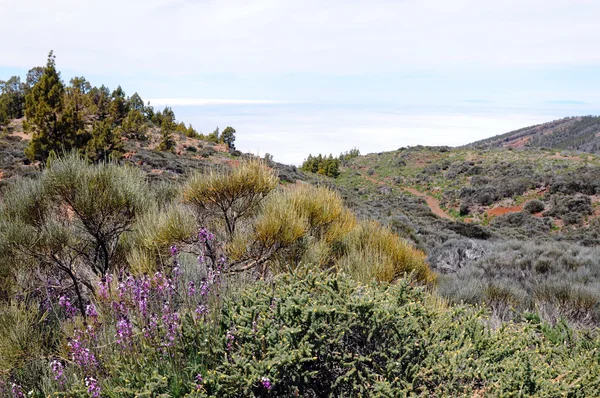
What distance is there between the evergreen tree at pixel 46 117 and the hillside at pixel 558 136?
110 meters

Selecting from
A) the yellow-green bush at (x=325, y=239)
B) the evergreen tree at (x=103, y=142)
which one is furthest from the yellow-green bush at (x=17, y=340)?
the evergreen tree at (x=103, y=142)

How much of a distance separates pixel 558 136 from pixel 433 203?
134 meters

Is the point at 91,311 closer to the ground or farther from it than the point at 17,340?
farther from it

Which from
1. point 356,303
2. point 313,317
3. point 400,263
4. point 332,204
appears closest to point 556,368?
point 356,303

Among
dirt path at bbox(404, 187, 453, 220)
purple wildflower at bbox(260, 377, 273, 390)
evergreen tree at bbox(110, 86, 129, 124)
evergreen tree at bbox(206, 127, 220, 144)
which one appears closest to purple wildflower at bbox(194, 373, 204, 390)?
purple wildflower at bbox(260, 377, 273, 390)

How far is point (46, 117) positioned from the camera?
21.1 meters

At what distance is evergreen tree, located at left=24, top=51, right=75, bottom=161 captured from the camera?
820 inches

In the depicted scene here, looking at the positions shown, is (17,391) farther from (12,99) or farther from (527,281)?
(12,99)

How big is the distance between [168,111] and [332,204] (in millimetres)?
59517

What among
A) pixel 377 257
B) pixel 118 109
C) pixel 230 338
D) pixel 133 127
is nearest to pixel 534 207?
pixel 377 257

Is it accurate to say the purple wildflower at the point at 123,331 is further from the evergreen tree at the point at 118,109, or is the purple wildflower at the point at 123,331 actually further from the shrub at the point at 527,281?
the evergreen tree at the point at 118,109

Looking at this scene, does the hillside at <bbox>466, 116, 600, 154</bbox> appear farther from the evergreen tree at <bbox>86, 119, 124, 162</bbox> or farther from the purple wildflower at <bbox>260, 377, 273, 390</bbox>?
the purple wildflower at <bbox>260, 377, 273, 390</bbox>

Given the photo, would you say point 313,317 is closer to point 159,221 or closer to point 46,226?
point 159,221

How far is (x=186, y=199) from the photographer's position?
18.4 feet
